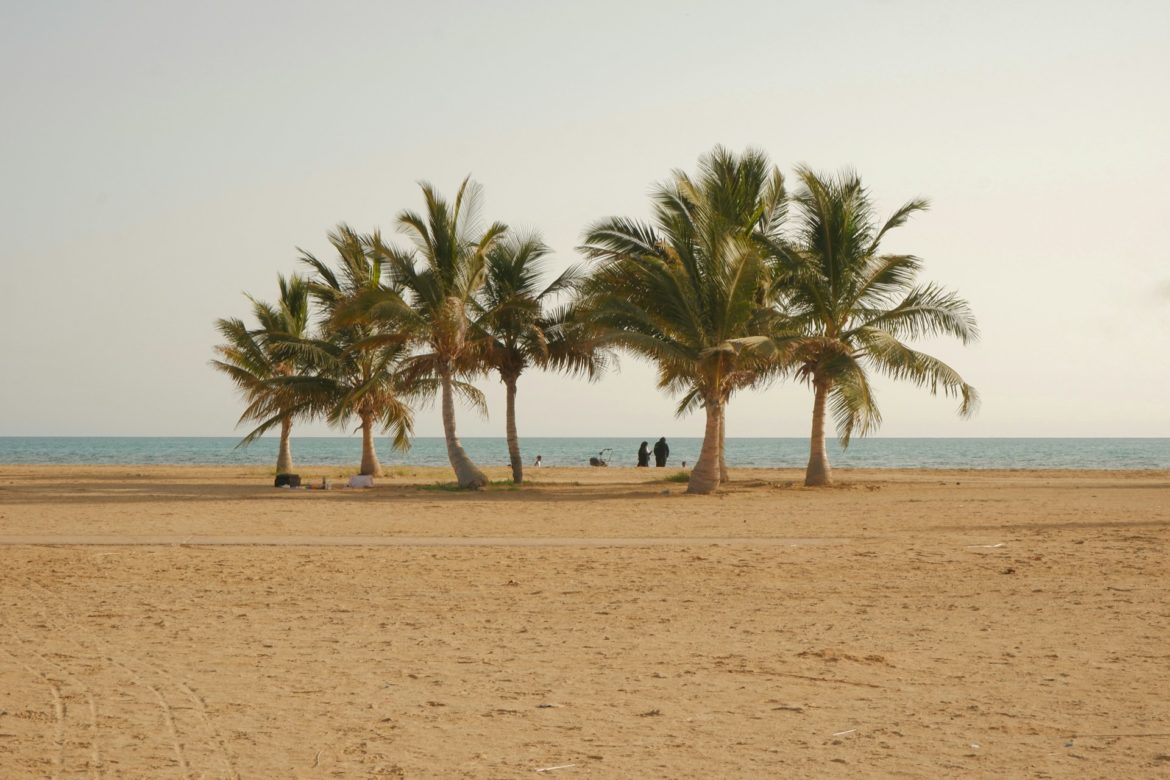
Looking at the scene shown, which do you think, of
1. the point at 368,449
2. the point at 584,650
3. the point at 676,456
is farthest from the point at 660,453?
the point at 676,456

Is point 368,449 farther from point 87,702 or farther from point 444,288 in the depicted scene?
point 87,702

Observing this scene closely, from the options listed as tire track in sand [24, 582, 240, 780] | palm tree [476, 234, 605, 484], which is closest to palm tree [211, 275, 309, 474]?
palm tree [476, 234, 605, 484]

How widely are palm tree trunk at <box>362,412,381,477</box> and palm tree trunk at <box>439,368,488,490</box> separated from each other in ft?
18.6

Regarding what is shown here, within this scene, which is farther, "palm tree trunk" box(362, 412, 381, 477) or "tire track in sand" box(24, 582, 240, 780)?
"palm tree trunk" box(362, 412, 381, 477)

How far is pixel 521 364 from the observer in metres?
27.0

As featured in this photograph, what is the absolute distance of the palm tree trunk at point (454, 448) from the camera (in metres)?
25.3

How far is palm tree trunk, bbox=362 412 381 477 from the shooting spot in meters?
31.3

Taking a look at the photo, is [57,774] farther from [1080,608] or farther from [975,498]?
[975,498]

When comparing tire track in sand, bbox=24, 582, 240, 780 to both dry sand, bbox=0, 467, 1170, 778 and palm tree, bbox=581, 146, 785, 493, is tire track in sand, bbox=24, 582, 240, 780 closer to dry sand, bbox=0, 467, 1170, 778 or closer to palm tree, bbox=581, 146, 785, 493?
dry sand, bbox=0, 467, 1170, 778

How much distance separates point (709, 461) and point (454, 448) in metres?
6.18

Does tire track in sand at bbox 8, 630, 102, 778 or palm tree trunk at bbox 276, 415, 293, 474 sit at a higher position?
palm tree trunk at bbox 276, 415, 293, 474

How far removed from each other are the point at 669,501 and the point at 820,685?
15.2 m

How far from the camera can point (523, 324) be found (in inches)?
1035

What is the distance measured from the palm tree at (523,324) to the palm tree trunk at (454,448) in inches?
41.4
